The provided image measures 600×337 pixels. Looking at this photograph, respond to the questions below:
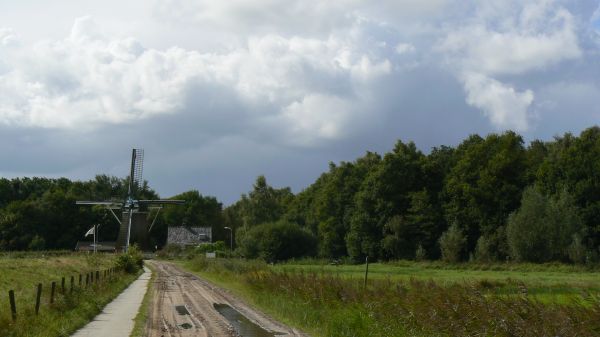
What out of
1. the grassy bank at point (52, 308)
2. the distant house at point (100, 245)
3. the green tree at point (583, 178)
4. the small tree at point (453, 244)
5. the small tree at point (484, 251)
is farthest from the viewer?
the distant house at point (100, 245)

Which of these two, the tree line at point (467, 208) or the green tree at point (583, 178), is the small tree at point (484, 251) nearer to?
the tree line at point (467, 208)

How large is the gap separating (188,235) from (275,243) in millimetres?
43837

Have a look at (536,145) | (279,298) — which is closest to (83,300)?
(279,298)

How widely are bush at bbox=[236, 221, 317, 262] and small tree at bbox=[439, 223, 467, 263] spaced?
78.7 feet

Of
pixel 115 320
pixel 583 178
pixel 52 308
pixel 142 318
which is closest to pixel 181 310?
pixel 142 318

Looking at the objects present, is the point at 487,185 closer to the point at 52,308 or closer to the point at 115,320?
the point at 115,320

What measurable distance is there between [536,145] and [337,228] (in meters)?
34.4

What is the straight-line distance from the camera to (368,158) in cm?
11931

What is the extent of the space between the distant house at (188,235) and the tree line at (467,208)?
30295mm

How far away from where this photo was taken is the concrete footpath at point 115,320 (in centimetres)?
1902

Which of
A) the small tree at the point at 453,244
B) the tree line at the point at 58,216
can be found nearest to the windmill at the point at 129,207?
the tree line at the point at 58,216

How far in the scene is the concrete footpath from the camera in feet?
62.4

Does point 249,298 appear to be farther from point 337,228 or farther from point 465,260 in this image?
point 337,228

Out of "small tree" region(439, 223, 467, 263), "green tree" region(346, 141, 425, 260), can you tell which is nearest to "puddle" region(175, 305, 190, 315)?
"small tree" region(439, 223, 467, 263)
